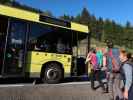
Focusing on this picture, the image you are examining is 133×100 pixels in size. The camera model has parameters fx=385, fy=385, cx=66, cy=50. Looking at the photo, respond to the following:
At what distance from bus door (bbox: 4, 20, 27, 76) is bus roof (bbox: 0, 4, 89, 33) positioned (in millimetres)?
293

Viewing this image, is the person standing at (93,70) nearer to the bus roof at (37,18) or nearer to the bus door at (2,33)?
the bus roof at (37,18)

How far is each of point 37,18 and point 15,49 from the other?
1655 mm

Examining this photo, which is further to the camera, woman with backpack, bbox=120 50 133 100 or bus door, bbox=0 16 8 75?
bus door, bbox=0 16 8 75

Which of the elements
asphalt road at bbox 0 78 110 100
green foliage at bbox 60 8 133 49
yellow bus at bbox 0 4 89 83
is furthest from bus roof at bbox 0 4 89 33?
green foliage at bbox 60 8 133 49

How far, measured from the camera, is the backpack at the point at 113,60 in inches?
440

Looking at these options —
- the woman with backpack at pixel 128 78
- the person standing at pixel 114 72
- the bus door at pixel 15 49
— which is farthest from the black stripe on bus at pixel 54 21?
the woman with backpack at pixel 128 78

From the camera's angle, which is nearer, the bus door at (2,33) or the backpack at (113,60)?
the backpack at (113,60)

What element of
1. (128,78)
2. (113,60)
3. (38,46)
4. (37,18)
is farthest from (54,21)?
(128,78)

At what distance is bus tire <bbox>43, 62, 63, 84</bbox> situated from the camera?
1532cm

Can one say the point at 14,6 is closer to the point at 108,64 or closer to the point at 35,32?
the point at 35,32

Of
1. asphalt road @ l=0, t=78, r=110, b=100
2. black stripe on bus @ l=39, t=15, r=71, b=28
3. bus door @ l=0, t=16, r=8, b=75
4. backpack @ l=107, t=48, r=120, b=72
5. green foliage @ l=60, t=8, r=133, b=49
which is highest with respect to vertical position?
green foliage @ l=60, t=8, r=133, b=49

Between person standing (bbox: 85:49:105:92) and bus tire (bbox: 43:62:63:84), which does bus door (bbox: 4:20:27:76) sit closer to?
bus tire (bbox: 43:62:63:84)

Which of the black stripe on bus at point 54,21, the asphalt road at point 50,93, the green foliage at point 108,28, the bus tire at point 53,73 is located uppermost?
the green foliage at point 108,28

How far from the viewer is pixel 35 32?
48.9 ft
